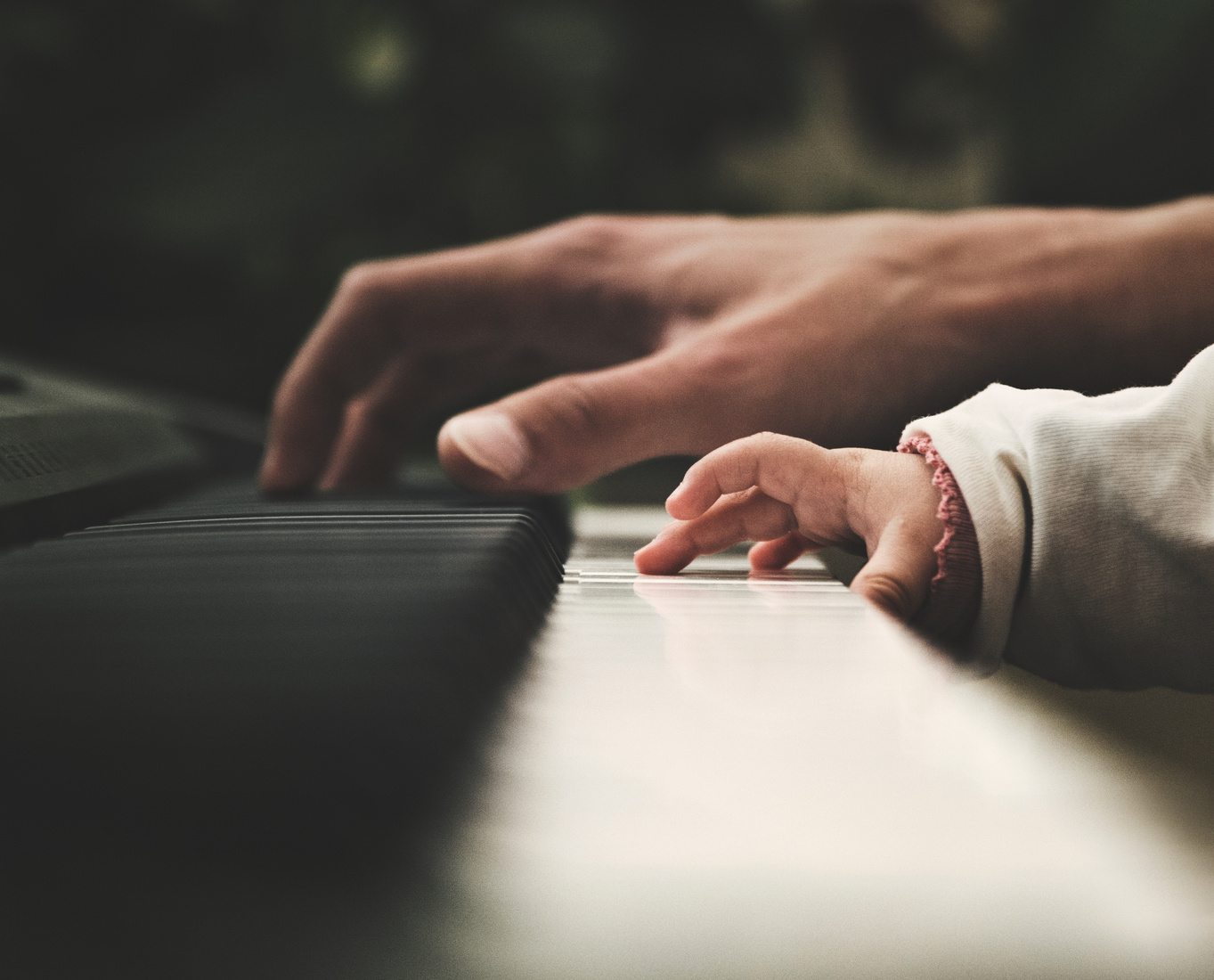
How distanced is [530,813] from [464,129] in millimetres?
1397

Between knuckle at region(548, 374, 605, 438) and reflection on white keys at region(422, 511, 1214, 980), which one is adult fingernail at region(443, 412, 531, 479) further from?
reflection on white keys at region(422, 511, 1214, 980)

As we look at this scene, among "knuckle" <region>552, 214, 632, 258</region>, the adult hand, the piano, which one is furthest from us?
"knuckle" <region>552, 214, 632, 258</region>

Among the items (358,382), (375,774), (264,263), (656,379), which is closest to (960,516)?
(656,379)

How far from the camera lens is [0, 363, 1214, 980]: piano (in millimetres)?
95

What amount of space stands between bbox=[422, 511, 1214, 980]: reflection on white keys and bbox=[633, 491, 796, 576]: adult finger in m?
0.16

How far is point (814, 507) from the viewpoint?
32 centimetres

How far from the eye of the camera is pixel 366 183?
4.45 ft

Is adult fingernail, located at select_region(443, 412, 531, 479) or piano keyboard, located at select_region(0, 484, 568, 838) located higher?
piano keyboard, located at select_region(0, 484, 568, 838)

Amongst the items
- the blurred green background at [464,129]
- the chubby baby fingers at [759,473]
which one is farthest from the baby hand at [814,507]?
the blurred green background at [464,129]

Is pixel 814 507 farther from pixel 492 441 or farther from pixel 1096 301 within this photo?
pixel 1096 301

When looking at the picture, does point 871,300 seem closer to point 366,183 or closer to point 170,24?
point 366,183

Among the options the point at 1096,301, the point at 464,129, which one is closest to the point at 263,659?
the point at 1096,301

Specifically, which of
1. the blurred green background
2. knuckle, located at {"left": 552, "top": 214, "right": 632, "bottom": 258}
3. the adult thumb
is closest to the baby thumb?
the adult thumb

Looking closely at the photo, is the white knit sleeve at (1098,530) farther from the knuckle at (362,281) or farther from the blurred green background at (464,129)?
the blurred green background at (464,129)
